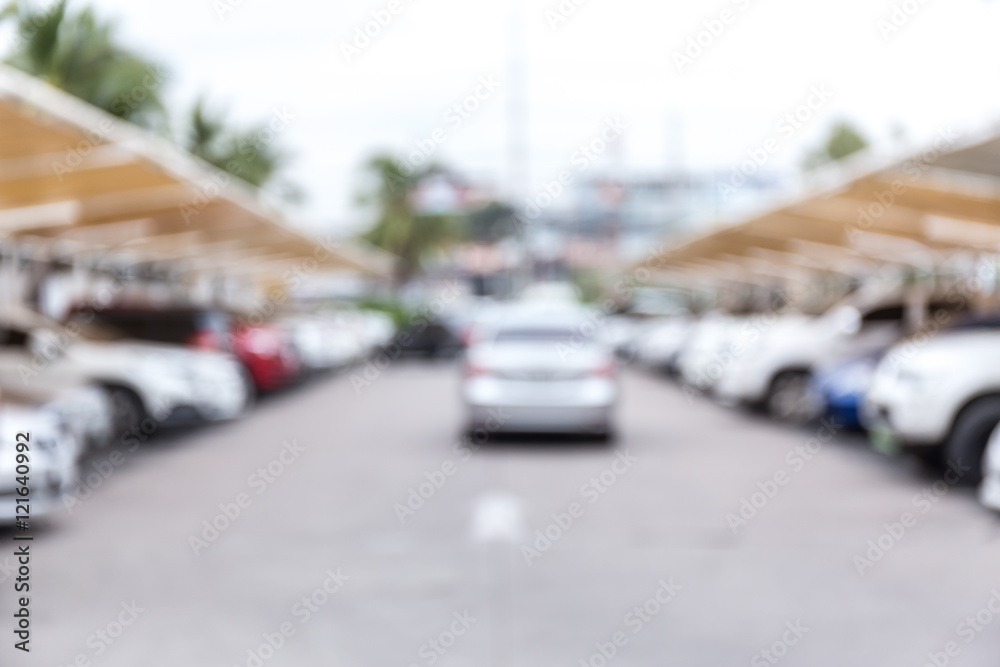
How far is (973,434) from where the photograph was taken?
9180mm

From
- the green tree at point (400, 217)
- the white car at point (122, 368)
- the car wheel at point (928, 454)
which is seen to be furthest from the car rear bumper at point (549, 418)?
the green tree at point (400, 217)

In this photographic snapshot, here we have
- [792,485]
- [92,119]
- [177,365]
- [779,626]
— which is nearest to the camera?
[779,626]

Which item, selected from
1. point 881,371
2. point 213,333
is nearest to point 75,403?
point 213,333

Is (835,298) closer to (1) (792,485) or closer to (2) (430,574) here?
(1) (792,485)

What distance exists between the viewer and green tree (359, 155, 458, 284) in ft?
192

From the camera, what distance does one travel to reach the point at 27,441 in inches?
281

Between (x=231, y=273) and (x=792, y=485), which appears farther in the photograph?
(x=231, y=273)

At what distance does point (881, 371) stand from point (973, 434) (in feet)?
4.78

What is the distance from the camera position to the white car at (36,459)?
7129mm

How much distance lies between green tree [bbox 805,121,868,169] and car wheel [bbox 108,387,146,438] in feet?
126

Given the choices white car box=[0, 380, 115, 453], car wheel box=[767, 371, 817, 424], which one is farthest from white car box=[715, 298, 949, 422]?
white car box=[0, 380, 115, 453]

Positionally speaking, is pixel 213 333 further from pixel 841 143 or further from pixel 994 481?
pixel 841 143

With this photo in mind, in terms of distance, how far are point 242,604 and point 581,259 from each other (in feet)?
293

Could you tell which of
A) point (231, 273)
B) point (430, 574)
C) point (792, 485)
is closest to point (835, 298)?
point (792, 485)
